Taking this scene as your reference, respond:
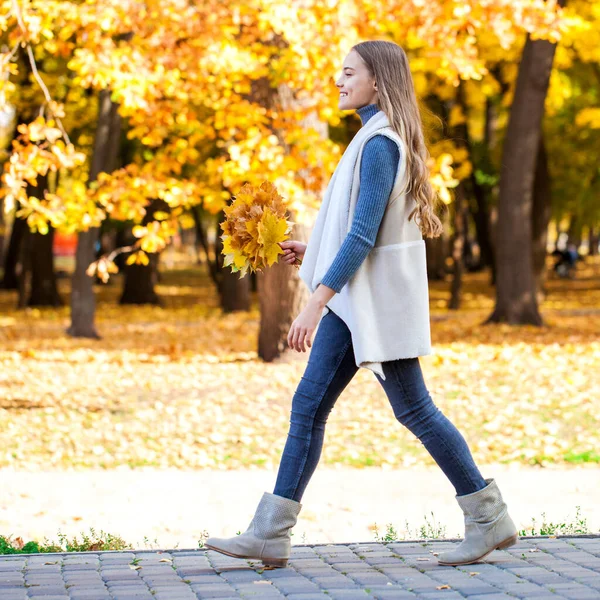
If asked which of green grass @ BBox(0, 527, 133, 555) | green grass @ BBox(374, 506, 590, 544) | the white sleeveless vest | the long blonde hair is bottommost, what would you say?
green grass @ BBox(0, 527, 133, 555)

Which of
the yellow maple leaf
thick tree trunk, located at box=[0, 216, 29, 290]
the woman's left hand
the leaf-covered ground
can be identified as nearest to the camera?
the woman's left hand

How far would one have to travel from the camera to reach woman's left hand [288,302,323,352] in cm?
427

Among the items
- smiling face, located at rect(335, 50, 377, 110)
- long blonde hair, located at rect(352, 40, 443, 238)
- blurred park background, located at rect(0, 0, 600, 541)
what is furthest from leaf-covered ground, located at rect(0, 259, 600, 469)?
smiling face, located at rect(335, 50, 377, 110)

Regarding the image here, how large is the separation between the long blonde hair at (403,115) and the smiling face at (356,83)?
2 cm

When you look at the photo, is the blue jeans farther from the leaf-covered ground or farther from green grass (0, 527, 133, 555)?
the leaf-covered ground

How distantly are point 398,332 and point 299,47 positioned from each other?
6.71 meters

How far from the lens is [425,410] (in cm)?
445

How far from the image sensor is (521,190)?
59.2ft

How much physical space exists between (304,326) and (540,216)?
19.5 meters

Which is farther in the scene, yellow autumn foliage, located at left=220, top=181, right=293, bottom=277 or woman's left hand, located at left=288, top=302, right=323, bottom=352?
yellow autumn foliage, located at left=220, top=181, right=293, bottom=277

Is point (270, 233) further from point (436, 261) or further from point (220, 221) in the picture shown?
point (436, 261)

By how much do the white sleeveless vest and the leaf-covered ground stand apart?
156 inches

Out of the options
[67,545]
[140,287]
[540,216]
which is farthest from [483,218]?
[67,545]

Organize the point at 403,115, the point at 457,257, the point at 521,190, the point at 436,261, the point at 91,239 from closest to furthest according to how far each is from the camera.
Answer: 1. the point at 403,115
2. the point at 91,239
3. the point at 521,190
4. the point at 457,257
5. the point at 436,261
